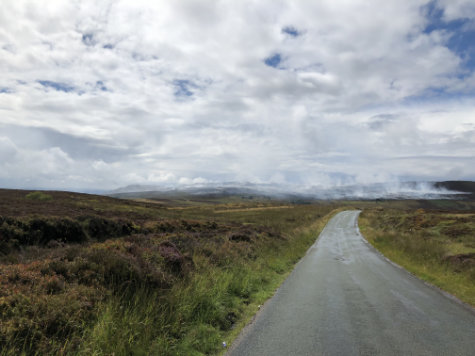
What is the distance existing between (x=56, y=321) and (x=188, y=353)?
2424mm

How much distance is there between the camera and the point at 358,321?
738 centimetres

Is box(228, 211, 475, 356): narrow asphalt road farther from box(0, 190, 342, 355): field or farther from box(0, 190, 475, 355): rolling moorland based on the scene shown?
box(0, 190, 342, 355): field

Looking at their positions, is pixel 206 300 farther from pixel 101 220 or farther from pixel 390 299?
pixel 101 220

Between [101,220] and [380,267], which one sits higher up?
[101,220]

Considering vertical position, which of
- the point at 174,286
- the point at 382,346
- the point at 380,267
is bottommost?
the point at 380,267

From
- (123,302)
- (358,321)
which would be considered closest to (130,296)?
(123,302)

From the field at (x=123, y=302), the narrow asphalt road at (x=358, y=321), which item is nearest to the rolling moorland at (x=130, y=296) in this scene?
the field at (x=123, y=302)

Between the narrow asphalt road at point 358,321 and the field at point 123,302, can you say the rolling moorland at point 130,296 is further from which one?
the narrow asphalt road at point 358,321

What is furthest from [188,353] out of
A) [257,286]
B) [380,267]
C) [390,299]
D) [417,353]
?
[380,267]

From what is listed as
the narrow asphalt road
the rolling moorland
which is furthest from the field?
the narrow asphalt road

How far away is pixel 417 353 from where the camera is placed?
5.65 meters

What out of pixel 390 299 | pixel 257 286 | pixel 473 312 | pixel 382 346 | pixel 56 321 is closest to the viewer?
pixel 56 321

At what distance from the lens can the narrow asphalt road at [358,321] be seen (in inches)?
231

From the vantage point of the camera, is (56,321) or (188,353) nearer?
(56,321)
